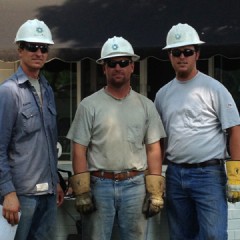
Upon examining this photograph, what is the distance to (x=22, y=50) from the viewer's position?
3602 millimetres

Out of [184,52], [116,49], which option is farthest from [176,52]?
[116,49]

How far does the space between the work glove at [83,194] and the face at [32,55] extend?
2.70 ft

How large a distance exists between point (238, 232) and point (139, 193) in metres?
1.83

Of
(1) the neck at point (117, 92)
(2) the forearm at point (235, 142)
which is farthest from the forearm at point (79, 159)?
(2) the forearm at point (235, 142)

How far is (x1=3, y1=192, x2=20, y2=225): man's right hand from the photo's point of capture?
3.32 metres

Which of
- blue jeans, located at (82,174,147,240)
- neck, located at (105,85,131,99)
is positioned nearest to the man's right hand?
blue jeans, located at (82,174,147,240)

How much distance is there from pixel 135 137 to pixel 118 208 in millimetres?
511

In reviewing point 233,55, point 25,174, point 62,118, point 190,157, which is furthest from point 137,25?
point 25,174

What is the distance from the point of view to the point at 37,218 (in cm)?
363

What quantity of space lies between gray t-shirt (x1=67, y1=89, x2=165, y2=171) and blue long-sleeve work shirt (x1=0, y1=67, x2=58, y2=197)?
1.08ft

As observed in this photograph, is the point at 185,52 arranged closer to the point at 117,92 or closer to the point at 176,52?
the point at 176,52

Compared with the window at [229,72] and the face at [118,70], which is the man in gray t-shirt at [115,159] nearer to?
the face at [118,70]

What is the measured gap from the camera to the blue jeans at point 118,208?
12.5 ft

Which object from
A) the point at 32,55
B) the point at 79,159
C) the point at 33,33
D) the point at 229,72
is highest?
the point at 229,72
